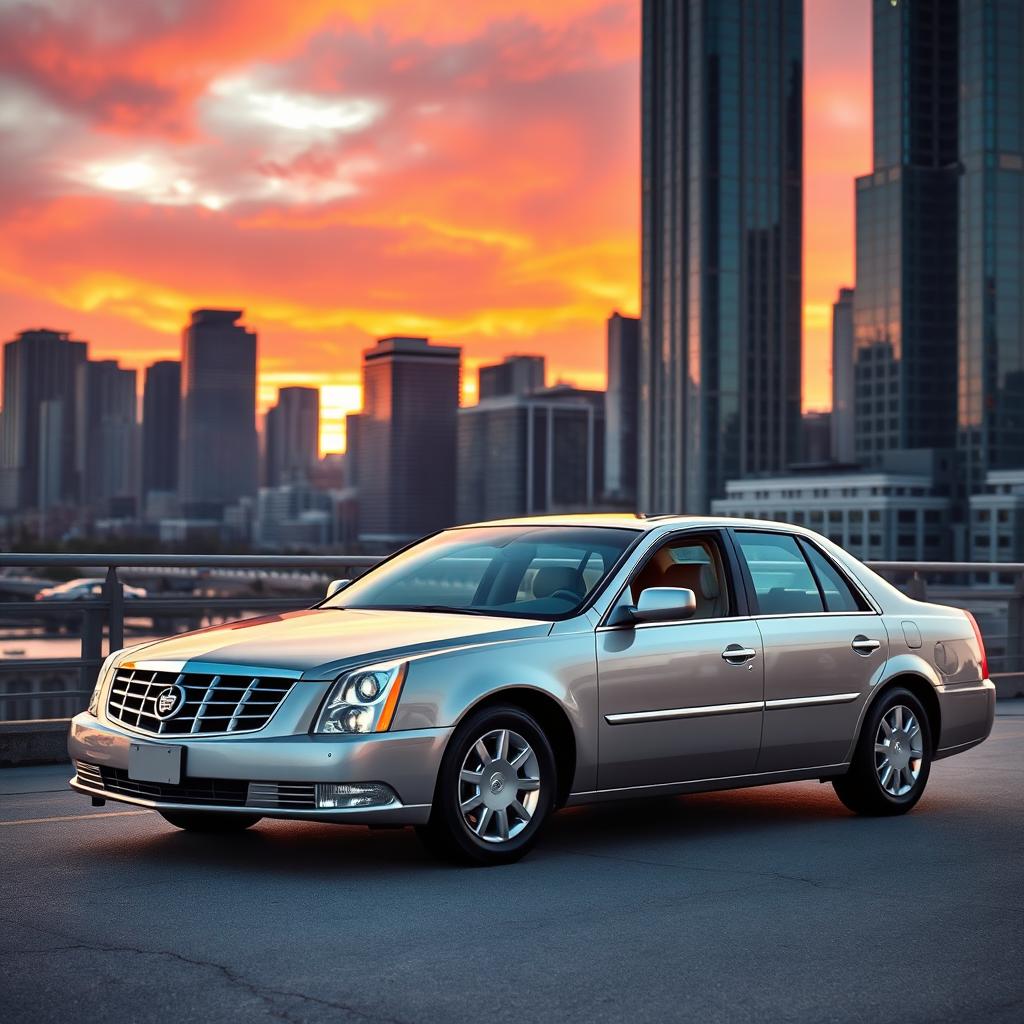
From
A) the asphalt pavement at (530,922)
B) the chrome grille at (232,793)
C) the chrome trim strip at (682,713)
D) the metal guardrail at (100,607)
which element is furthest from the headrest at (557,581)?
the metal guardrail at (100,607)

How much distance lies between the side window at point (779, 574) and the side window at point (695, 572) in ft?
0.66

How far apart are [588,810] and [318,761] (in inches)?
110

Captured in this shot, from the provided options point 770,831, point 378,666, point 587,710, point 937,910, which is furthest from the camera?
point 770,831

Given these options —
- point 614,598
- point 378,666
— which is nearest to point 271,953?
point 378,666

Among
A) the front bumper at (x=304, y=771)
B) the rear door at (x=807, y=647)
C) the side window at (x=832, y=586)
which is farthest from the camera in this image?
the side window at (x=832, y=586)

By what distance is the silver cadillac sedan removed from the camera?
6852 mm

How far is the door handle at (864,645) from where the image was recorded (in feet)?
29.3

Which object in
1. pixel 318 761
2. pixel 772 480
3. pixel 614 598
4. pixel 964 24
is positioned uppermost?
pixel 964 24

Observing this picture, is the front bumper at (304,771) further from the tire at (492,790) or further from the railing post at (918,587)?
the railing post at (918,587)

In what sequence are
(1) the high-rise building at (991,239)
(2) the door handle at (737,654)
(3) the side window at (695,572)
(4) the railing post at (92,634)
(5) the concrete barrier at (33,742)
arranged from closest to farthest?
(2) the door handle at (737,654)
(3) the side window at (695,572)
(5) the concrete barrier at (33,742)
(4) the railing post at (92,634)
(1) the high-rise building at (991,239)

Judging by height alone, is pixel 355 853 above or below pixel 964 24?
below

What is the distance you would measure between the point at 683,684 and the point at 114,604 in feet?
15.4

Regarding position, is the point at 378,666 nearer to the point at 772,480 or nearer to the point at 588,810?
the point at 588,810

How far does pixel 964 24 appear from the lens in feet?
635
